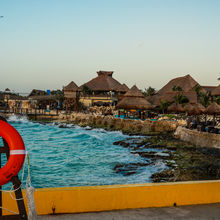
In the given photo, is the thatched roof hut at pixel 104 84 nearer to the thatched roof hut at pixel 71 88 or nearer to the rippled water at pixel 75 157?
the thatched roof hut at pixel 71 88

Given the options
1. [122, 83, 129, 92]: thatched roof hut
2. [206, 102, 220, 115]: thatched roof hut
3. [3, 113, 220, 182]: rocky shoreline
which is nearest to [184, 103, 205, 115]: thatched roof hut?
[3, 113, 220, 182]: rocky shoreline

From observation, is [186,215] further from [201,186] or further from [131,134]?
[131,134]

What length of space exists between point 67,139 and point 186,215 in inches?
971

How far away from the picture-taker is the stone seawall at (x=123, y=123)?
2610 cm

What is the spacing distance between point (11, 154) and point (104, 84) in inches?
1770

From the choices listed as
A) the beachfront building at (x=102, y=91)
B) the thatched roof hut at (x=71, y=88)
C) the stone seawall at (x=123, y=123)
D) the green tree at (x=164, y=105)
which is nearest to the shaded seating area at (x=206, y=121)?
the stone seawall at (x=123, y=123)

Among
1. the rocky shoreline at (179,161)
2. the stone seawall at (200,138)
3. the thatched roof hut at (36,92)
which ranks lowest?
the rocky shoreline at (179,161)

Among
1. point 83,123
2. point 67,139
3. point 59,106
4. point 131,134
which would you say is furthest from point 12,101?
point 131,134

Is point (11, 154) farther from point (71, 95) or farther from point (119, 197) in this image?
point (71, 95)

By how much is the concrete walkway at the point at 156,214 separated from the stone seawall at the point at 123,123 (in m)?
22.2

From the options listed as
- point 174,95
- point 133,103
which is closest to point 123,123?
point 133,103

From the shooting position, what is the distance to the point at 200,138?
17453mm

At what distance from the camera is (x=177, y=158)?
14492 millimetres

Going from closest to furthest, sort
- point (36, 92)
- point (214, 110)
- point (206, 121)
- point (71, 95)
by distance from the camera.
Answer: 1. point (214, 110)
2. point (206, 121)
3. point (71, 95)
4. point (36, 92)
